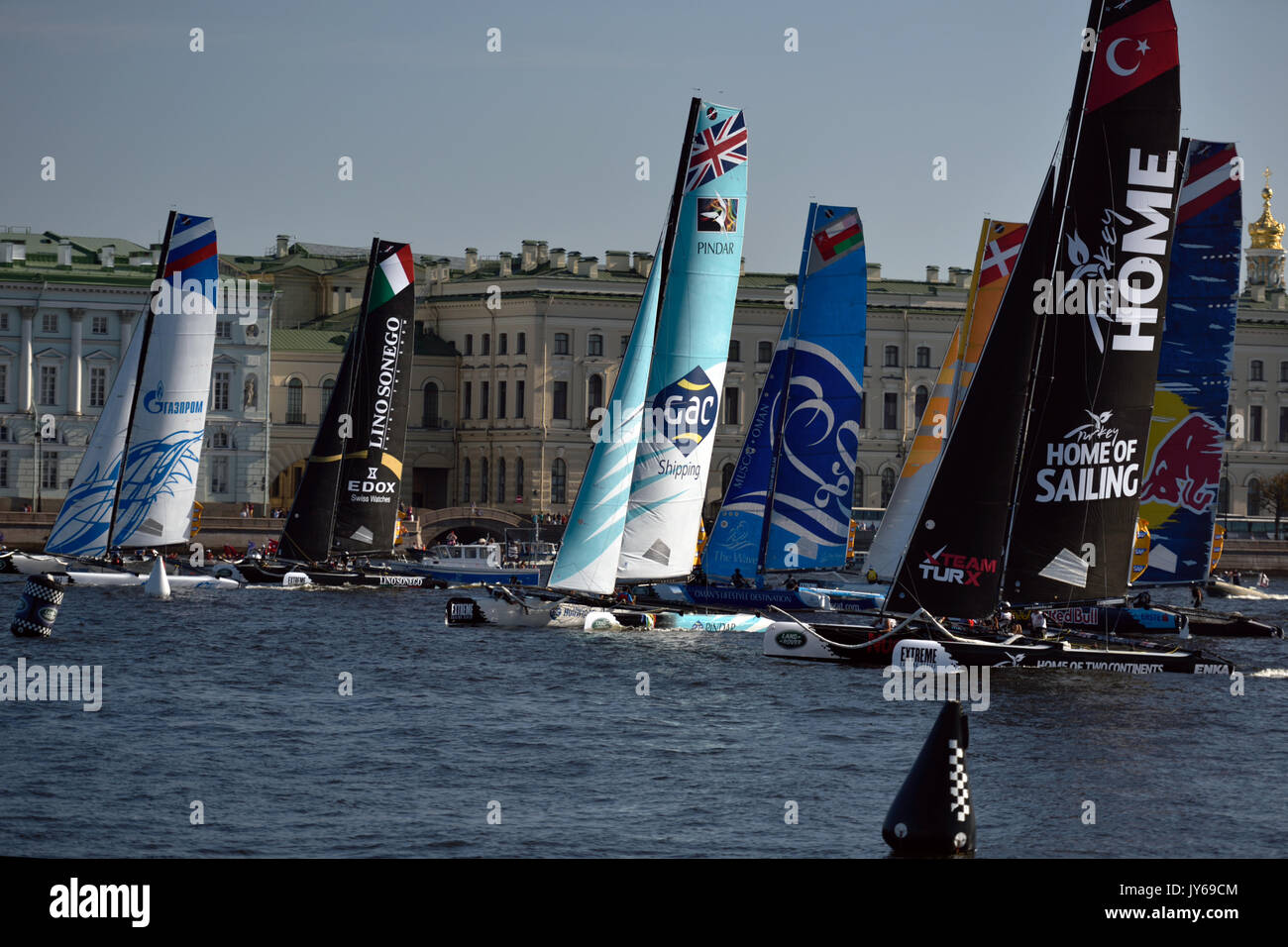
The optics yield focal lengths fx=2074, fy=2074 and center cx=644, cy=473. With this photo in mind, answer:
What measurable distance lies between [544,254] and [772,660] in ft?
231

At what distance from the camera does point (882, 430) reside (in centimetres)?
10481

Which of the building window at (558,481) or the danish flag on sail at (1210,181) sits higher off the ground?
the danish flag on sail at (1210,181)

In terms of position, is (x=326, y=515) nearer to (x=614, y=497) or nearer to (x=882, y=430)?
(x=614, y=497)

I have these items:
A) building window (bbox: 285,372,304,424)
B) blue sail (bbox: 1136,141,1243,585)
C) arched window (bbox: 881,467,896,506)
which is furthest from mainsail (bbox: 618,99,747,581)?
arched window (bbox: 881,467,896,506)

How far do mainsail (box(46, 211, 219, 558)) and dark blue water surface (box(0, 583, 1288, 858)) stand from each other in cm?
1178

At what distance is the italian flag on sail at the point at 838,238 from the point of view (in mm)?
43750

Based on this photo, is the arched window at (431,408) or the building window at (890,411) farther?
the building window at (890,411)

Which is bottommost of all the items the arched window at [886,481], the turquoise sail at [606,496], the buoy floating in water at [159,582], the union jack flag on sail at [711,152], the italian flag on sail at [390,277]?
the buoy floating in water at [159,582]

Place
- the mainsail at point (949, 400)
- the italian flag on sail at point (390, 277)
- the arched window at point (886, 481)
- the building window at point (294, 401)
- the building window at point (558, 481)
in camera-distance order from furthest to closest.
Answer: the arched window at point (886, 481), the building window at point (558, 481), the building window at point (294, 401), the italian flag on sail at point (390, 277), the mainsail at point (949, 400)

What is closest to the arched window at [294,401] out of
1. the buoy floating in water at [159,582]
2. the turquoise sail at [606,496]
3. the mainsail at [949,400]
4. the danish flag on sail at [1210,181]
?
the buoy floating in water at [159,582]

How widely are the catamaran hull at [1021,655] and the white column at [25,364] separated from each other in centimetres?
6681

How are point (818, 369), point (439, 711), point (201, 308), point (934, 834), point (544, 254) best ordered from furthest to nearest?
point (544, 254), point (201, 308), point (818, 369), point (439, 711), point (934, 834)

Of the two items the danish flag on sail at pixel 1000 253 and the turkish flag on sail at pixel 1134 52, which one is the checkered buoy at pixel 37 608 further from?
the danish flag on sail at pixel 1000 253
